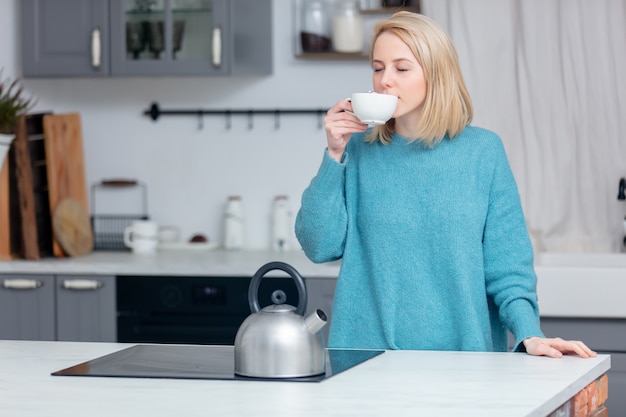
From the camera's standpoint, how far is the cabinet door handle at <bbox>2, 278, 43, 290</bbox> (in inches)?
149

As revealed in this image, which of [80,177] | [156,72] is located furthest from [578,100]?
[80,177]

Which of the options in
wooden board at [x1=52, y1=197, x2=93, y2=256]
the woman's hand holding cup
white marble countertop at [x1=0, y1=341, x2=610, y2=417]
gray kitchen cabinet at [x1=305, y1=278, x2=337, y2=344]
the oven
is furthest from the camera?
wooden board at [x1=52, y1=197, x2=93, y2=256]

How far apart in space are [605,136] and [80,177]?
2079 mm

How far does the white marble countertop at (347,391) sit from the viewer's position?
1521 mm

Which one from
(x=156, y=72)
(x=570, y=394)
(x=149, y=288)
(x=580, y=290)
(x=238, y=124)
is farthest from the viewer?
(x=238, y=124)

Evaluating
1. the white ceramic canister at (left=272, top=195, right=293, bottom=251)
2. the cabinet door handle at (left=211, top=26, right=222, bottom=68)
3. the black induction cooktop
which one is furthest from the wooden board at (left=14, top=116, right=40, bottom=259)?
the black induction cooktop

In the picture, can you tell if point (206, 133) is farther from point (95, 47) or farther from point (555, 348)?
point (555, 348)

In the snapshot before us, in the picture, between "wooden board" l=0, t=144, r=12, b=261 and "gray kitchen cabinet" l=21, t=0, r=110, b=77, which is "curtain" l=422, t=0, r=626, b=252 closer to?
"gray kitchen cabinet" l=21, t=0, r=110, b=77

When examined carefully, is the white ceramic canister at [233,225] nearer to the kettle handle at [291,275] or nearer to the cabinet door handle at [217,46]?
the cabinet door handle at [217,46]

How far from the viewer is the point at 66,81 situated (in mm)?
4453

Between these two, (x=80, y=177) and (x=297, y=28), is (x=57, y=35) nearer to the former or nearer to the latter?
(x=80, y=177)

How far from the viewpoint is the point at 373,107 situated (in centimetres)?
207

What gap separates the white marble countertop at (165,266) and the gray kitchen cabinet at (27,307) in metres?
0.04

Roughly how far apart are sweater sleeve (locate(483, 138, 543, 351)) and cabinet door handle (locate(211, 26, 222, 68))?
1.87 metres
